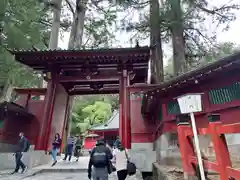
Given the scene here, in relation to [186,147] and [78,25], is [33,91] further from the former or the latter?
[186,147]

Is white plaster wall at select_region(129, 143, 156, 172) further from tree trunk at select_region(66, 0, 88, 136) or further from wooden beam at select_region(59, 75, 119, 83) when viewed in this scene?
tree trunk at select_region(66, 0, 88, 136)

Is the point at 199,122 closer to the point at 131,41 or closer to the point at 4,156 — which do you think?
the point at 131,41

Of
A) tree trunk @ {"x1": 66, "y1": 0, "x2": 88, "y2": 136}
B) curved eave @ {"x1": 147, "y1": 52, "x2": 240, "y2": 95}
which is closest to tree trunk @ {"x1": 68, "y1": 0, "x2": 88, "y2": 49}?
tree trunk @ {"x1": 66, "y1": 0, "x2": 88, "y2": 136}

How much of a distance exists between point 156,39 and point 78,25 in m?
5.93

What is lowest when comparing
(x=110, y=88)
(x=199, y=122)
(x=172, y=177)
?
(x=172, y=177)

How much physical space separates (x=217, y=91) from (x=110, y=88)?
903 centimetres

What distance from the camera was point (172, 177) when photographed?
5.67 meters

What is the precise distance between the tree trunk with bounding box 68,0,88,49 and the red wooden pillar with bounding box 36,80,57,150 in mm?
5409

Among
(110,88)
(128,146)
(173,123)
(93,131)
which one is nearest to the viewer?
(173,123)

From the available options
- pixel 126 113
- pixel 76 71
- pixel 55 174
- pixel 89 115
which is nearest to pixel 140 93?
pixel 126 113

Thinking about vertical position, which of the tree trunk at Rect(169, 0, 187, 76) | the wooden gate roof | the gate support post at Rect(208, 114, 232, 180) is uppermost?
the tree trunk at Rect(169, 0, 187, 76)

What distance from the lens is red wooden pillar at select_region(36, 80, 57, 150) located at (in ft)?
36.0

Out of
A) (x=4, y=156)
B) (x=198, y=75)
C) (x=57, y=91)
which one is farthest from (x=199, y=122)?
(x=4, y=156)

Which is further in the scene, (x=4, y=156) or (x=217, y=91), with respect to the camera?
(x=4, y=156)
